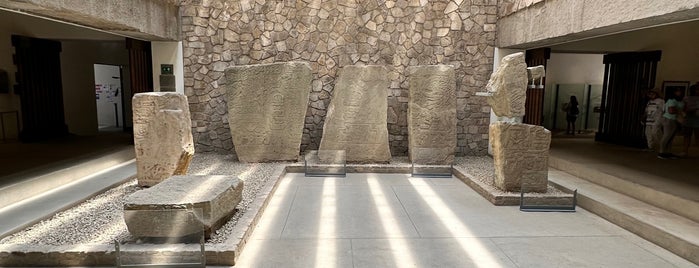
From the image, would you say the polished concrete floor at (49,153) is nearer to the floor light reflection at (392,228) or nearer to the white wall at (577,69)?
the floor light reflection at (392,228)

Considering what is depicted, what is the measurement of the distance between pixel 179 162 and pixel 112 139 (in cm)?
498

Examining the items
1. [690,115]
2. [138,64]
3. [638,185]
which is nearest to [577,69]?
[690,115]

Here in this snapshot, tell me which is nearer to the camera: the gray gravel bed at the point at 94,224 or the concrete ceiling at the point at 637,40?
the gray gravel bed at the point at 94,224

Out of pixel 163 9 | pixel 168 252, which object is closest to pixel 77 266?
pixel 168 252

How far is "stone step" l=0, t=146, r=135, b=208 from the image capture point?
170 inches

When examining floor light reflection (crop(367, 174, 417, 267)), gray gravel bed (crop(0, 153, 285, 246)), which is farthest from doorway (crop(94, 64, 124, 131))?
floor light reflection (crop(367, 174, 417, 267))

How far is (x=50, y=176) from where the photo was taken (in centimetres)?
490

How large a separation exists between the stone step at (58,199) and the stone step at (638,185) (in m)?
6.51

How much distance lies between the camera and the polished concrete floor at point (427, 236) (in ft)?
11.0

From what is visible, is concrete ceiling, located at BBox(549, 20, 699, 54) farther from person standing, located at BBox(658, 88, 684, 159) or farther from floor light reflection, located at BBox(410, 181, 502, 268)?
floor light reflection, located at BBox(410, 181, 502, 268)

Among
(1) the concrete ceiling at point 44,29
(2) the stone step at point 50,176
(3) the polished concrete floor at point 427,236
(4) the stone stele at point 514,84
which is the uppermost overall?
(1) the concrete ceiling at point 44,29

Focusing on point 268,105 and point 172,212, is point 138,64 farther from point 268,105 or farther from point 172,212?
point 172,212

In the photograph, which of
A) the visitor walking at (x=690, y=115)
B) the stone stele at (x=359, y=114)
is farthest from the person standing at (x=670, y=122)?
the stone stele at (x=359, y=114)

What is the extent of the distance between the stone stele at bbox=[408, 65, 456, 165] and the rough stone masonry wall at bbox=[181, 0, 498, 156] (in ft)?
2.90
